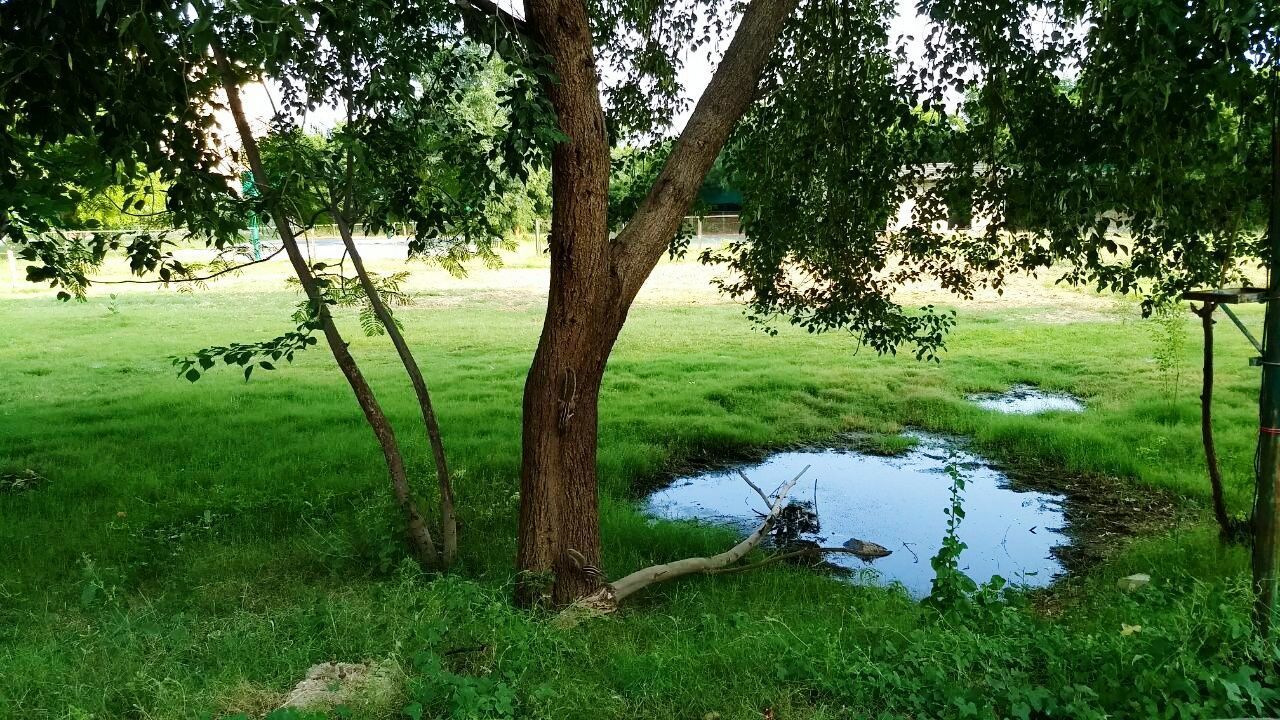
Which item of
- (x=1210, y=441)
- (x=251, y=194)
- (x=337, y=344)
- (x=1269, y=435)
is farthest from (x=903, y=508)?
(x=251, y=194)

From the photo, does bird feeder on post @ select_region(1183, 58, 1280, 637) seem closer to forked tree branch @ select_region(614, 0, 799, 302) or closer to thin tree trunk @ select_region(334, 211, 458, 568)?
forked tree branch @ select_region(614, 0, 799, 302)

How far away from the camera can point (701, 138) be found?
15.9ft

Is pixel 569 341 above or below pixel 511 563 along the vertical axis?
above

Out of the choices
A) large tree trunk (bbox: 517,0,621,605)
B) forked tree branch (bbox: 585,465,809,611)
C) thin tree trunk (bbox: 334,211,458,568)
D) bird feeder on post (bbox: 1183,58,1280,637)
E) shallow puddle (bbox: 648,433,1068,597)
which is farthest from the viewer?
shallow puddle (bbox: 648,433,1068,597)

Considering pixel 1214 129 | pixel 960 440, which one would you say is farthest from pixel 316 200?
pixel 960 440

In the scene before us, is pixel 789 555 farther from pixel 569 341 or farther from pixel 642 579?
pixel 569 341

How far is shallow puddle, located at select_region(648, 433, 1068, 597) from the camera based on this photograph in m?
6.77

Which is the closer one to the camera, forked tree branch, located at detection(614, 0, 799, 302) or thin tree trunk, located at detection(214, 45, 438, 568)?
forked tree branch, located at detection(614, 0, 799, 302)

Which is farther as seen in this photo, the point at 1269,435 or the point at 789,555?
the point at 789,555

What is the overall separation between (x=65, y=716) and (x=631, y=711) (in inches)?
82.8

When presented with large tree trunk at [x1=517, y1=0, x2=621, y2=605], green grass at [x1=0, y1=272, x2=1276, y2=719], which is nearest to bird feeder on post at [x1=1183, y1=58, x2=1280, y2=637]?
green grass at [x1=0, y1=272, x2=1276, y2=719]

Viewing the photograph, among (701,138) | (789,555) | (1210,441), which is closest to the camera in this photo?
(701,138)

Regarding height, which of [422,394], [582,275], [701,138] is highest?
[701,138]

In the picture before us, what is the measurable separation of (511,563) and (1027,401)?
8.27 m
